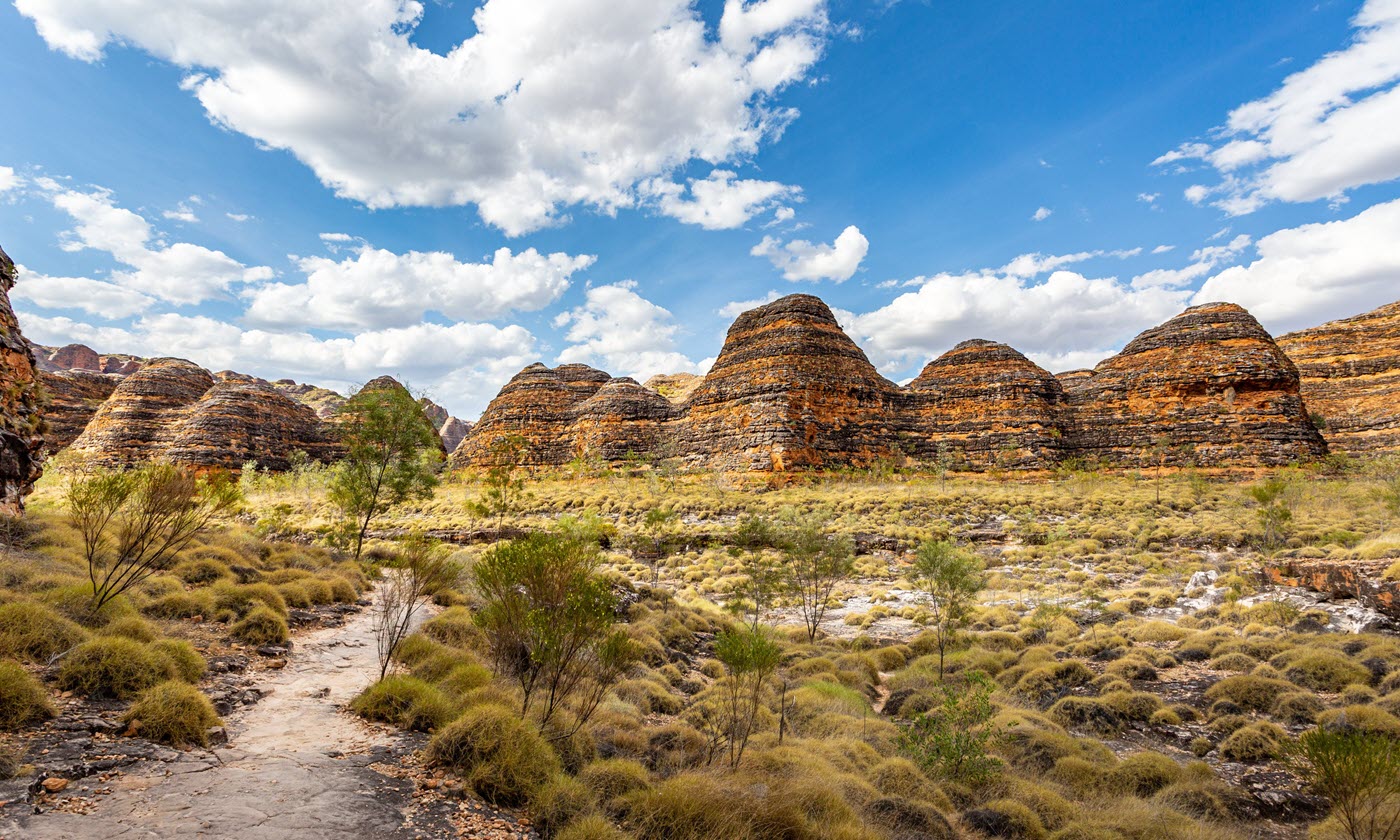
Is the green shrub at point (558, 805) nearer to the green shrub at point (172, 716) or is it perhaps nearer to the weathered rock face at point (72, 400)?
the green shrub at point (172, 716)

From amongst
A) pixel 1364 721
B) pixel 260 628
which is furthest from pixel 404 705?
pixel 1364 721

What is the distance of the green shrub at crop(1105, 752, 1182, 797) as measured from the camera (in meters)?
8.53

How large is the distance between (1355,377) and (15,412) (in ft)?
293

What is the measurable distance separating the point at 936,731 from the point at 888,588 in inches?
651

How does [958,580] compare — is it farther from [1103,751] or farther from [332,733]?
[332,733]

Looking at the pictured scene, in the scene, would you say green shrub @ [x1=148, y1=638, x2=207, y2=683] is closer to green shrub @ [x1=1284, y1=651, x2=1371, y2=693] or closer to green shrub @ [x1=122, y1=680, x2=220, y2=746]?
green shrub @ [x1=122, y1=680, x2=220, y2=746]

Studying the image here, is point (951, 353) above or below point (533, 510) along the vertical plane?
above

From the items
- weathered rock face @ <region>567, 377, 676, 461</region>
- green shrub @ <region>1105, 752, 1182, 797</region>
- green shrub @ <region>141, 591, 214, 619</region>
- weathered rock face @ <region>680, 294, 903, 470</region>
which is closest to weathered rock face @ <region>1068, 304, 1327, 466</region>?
weathered rock face @ <region>680, 294, 903, 470</region>

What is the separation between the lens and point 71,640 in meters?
7.89

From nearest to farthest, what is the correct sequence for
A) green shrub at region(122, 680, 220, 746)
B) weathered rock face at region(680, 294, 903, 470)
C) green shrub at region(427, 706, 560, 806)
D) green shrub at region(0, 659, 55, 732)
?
green shrub at region(0, 659, 55, 732) → green shrub at region(122, 680, 220, 746) → green shrub at region(427, 706, 560, 806) → weathered rock face at region(680, 294, 903, 470)

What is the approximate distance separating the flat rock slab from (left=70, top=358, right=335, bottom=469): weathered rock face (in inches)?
2084

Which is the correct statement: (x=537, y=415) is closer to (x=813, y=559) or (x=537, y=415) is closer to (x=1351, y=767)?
(x=813, y=559)

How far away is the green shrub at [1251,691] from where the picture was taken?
11.1 meters

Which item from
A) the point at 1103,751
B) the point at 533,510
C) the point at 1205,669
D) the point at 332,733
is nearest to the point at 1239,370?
the point at 1205,669
